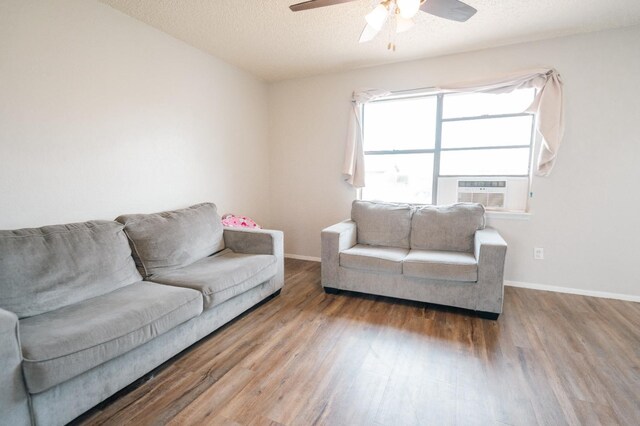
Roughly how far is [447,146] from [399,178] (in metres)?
0.65

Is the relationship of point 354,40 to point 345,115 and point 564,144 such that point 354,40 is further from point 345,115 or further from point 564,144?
point 564,144

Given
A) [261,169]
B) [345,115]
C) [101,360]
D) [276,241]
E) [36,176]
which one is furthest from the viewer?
[261,169]

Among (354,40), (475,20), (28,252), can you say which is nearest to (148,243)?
(28,252)

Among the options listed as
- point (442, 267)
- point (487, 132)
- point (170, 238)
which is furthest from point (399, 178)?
point (170, 238)

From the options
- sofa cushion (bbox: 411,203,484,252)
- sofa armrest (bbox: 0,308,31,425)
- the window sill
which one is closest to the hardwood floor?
sofa armrest (bbox: 0,308,31,425)

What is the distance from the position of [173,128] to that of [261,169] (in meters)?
1.45

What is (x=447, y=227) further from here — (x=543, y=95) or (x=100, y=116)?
(x=100, y=116)

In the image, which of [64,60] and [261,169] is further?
[261,169]

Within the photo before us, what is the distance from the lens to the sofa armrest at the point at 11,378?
3.92 feet

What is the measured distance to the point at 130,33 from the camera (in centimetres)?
249

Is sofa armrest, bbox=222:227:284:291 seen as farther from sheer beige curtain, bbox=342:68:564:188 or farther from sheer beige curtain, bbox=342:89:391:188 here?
sheer beige curtain, bbox=342:68:564:188

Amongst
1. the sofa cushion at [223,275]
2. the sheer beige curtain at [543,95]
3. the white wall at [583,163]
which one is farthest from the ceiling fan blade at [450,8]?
the sofa cushion at [223,275]

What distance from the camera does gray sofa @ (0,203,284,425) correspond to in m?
1.29

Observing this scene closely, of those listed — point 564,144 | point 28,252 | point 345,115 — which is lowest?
point 28,252
